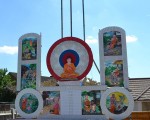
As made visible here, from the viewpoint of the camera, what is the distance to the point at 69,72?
49.2 feet

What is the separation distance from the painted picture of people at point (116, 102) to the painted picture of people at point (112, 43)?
2174 millimetres

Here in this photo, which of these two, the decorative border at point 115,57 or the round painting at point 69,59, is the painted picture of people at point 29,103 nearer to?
the round painting at point 69,59

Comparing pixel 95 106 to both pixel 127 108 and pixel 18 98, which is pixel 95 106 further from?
pixel 18 98

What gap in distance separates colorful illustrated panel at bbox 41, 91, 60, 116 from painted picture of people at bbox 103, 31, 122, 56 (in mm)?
3480

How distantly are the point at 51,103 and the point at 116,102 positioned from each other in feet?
11.6

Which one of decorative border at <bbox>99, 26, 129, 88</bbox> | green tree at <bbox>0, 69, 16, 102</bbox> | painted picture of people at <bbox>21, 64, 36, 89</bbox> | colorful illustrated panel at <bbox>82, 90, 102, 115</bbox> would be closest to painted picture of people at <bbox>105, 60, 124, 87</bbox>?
decorative border at <bbox>99, 26, 129, 88</bbox>

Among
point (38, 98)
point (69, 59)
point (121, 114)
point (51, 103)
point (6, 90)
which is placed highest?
point (69, 59)

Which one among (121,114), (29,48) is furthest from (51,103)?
(121,114)

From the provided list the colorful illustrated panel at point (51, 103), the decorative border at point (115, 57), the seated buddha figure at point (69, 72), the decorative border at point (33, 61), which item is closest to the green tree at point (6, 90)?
the decorative border at point (33, 61)

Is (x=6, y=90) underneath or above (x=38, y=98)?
above

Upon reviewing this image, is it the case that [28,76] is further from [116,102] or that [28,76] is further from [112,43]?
[116,102]

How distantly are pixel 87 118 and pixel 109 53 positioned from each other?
11.5 ft

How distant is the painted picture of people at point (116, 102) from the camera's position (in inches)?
542

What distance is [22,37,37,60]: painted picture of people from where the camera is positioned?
16.2 m
